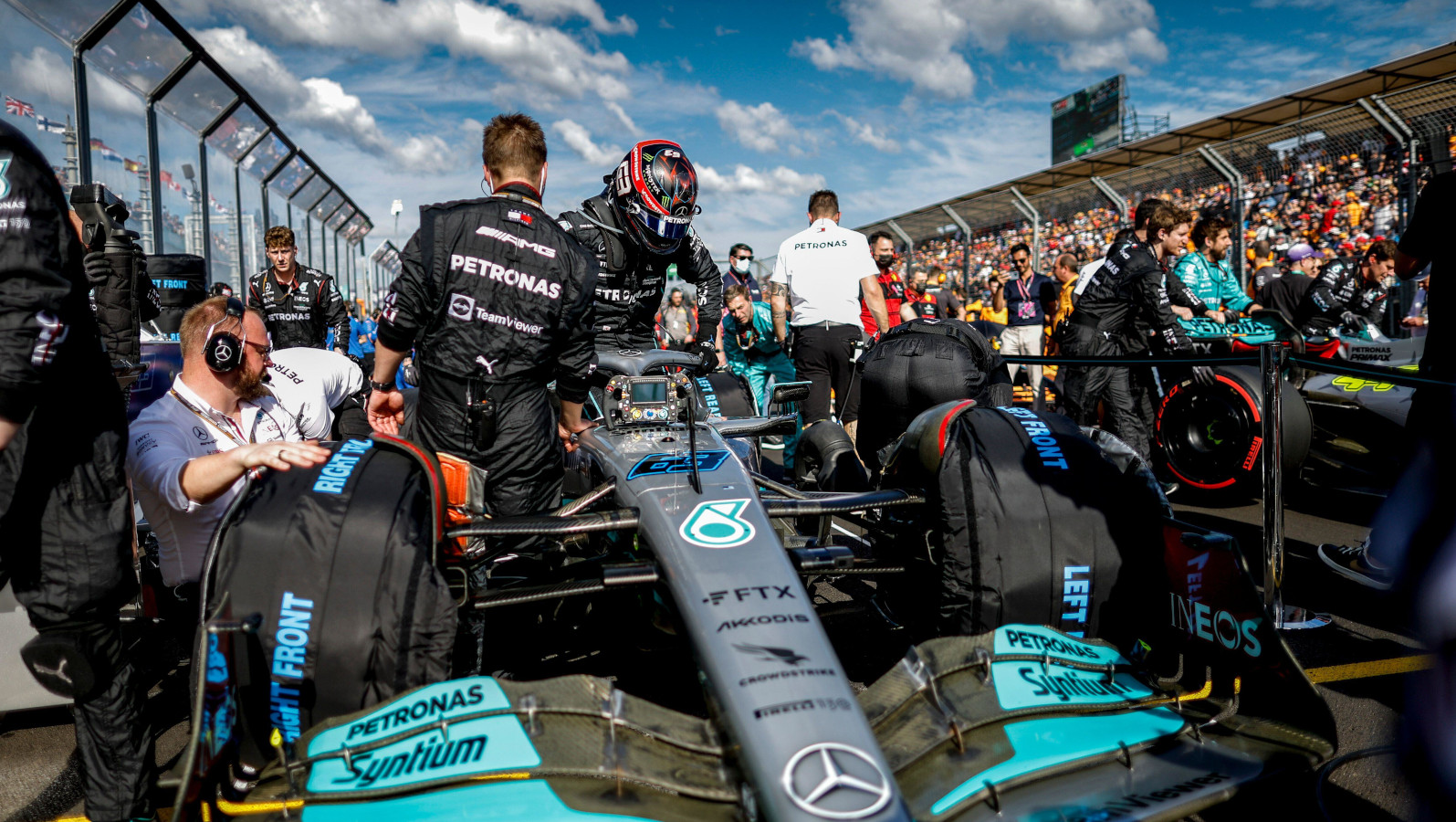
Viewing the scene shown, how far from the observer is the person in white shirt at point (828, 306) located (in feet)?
19.2

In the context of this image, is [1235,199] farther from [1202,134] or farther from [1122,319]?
[1122,319]

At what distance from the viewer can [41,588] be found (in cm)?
196

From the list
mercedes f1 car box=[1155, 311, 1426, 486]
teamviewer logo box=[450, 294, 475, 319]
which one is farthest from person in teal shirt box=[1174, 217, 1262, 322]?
teamviewer logo box=[450, 294, 475, 319]

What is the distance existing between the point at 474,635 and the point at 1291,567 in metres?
3.81

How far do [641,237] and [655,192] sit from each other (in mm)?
253

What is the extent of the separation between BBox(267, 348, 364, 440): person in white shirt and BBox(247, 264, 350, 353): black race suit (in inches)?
131

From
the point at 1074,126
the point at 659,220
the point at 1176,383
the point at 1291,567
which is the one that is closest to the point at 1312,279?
the point at 1176,383

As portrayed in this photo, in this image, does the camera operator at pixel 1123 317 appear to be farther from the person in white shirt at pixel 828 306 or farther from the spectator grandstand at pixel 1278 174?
the spectator grandstand at pixel 1278 174

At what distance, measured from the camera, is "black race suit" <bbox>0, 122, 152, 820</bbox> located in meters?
1.80

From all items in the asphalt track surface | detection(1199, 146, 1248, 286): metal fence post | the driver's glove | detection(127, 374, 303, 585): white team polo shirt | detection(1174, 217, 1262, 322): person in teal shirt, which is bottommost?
the asphalt track surface

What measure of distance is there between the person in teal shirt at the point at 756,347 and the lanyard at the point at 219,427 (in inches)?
191

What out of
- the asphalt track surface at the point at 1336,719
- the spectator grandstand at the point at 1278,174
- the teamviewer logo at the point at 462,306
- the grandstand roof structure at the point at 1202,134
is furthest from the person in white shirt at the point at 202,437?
the grandstand roof structure at the point at 1202,134

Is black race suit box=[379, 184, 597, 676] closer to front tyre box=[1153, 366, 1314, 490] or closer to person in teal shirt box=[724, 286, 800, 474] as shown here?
front tyre box=[1153, 366, 1314, 490]

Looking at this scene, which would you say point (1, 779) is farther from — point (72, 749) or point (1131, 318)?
point (1131, 318)
